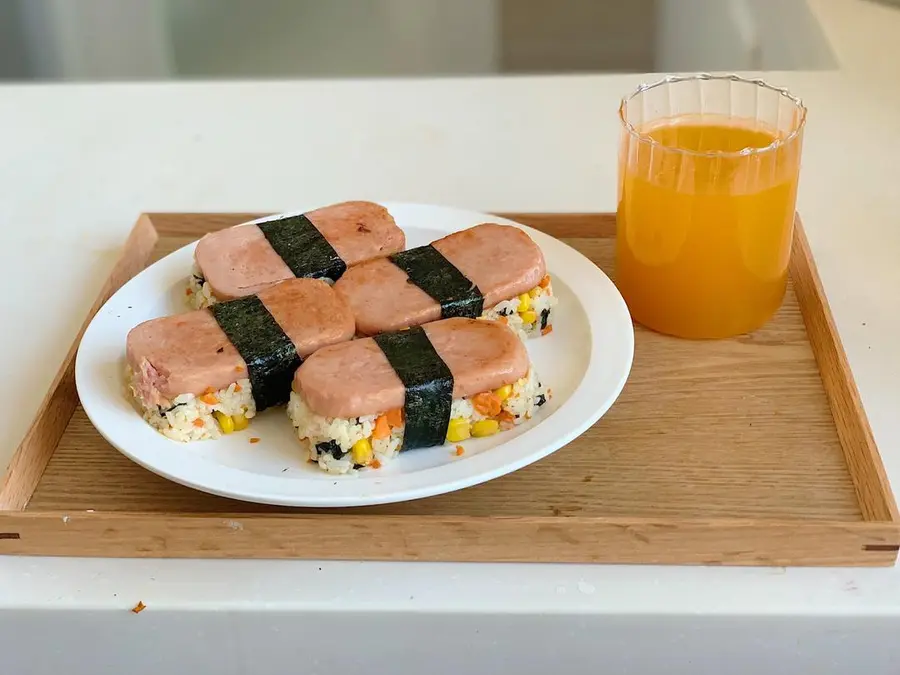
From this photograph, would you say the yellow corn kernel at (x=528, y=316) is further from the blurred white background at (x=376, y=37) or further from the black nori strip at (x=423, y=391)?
the blurred white background at (x=376, y=37)

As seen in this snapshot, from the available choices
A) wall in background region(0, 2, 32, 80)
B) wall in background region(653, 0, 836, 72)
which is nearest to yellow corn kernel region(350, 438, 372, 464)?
wall in background region(653, 0, 836, 72)

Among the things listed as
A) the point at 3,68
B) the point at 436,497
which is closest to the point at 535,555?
the point at 436,497

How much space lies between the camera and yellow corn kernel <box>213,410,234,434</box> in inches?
36.2

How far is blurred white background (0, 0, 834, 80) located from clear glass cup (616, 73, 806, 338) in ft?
2.95

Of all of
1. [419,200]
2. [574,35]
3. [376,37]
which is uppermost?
[419,200]

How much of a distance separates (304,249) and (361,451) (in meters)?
0.30

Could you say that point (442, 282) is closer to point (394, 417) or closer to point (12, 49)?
point (394, 417)

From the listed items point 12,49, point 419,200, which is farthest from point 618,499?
point 12,49

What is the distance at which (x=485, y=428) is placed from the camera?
0.91 metres

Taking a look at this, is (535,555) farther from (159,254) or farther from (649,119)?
(159,254)

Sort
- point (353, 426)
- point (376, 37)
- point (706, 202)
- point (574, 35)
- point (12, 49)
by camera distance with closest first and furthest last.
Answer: point (353, 426), point (706, 202), point (12, 49), point (376, 37), point (574, 35)

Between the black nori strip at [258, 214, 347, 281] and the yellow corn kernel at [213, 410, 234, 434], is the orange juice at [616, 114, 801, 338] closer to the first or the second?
the black nori strip at [258, 214, 347, 281]

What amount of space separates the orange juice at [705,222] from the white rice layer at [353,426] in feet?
0.74

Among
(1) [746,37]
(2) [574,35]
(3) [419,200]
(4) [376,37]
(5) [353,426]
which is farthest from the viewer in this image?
(2) [574,35]
